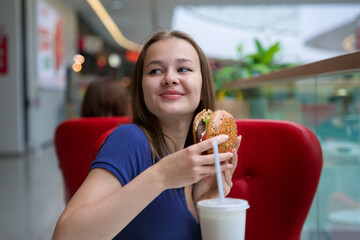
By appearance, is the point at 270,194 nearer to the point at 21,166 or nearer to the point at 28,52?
the point at 21,166

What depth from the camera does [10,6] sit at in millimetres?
7023

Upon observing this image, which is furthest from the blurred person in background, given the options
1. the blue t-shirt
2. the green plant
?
the green plant

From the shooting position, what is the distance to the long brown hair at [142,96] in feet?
3.33

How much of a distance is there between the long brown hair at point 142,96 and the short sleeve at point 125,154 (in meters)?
0.04

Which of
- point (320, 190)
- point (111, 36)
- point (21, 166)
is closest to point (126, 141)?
point (320, 190)

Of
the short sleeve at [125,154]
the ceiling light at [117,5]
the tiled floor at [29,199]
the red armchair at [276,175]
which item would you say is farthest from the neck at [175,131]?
the ceiling light at [117,5]

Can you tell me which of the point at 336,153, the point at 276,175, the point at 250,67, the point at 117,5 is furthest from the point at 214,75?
the point at 117,5

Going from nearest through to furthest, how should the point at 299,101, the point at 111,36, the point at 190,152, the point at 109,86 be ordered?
the point at 190,152 → the point at 299,101 → the point at 109,86 → the point at 111,36

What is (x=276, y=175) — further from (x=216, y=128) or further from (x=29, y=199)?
(x=29, y=199)

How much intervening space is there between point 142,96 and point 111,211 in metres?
0.44

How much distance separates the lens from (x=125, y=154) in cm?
88

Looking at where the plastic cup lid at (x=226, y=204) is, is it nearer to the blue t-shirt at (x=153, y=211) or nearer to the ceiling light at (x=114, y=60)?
the blue t-shirt at (x=153, y=211)

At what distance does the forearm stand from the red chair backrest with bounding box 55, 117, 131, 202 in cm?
120

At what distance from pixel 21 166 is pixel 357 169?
5194 mm
